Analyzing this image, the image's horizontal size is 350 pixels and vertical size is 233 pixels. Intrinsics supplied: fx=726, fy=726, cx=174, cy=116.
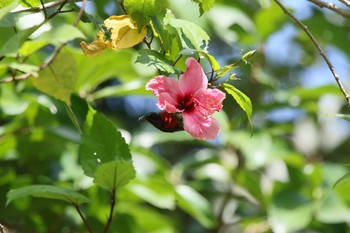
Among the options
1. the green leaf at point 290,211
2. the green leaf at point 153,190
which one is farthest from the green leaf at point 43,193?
the green leaf at point 290,211

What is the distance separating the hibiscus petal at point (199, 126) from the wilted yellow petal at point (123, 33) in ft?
0.35

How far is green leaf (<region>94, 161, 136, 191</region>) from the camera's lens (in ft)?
3.04

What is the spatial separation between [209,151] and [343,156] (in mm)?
785

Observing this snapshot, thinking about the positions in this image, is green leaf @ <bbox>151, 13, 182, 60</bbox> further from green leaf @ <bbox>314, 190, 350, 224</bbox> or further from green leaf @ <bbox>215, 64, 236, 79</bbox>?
green leaf @ <bbox>314, 190, 350, 224</bbox>

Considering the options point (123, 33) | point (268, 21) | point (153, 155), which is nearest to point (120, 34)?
point (123, 33)

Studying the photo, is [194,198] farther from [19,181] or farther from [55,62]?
[55,62]

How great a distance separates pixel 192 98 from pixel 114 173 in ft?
0.52

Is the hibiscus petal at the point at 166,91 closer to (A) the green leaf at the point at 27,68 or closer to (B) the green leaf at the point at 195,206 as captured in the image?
(A) the green leaf at the point at 27,68

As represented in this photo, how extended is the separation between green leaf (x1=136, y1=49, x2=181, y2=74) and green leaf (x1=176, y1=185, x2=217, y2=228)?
0.73 m

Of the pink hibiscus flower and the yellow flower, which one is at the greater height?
the yellow flower

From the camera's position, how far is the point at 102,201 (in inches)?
56.6

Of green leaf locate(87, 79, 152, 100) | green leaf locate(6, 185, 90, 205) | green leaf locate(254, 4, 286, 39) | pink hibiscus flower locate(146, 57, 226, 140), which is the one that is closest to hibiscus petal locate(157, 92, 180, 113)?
pink hibiscus flower locate(146, 57, 226, 140)

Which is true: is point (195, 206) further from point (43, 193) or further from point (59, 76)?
point (59, 76)

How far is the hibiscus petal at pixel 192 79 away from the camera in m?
0.84
